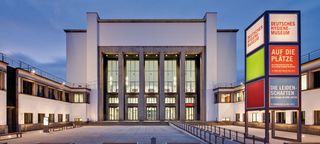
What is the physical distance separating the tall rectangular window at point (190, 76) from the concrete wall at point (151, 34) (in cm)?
1054

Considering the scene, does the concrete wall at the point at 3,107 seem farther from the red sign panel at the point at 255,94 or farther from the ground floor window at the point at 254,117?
the ground floor window at the point at 254,117

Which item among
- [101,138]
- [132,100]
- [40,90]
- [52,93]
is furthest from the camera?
[132,100]

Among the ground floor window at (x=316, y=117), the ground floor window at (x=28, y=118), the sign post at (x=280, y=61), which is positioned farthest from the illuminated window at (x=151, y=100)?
the sign post at (x=280, y=61)

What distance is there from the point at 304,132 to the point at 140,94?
1691 inches

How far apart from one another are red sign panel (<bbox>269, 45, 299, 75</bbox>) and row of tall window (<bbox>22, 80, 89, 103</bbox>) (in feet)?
111

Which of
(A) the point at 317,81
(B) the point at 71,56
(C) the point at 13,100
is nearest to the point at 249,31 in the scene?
(A) the point at 317,81

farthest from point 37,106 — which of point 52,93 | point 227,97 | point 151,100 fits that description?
point 151,100

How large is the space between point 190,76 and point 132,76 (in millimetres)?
14531

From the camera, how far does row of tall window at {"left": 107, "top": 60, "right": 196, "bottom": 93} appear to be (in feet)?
280

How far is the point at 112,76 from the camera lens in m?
85.8

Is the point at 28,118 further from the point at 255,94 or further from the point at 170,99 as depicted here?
the point at 170,99

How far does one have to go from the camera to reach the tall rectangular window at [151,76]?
86.9 m

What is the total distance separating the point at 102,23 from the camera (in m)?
77.8

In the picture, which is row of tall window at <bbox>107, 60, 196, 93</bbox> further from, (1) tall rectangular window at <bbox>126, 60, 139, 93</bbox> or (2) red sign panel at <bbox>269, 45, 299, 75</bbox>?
(2) red sign panel at <bbox>269, 45, 299, 75</bbox>
